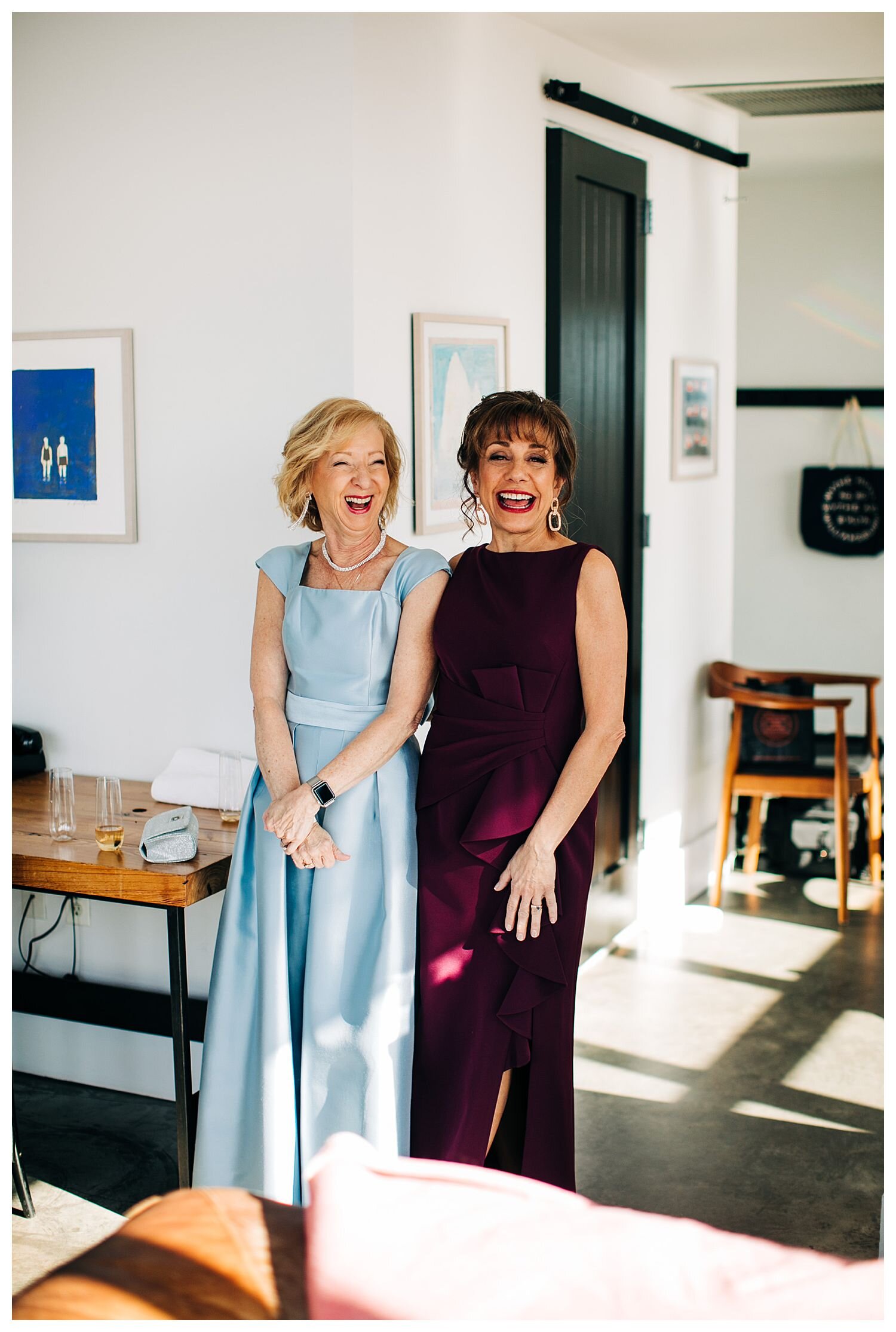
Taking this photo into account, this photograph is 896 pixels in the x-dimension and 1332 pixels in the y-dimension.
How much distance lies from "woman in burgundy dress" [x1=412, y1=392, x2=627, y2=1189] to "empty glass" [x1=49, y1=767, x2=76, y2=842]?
33.3 inches

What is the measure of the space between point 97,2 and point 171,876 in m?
1.61

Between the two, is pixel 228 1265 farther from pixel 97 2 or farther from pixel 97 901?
pixel 97 901

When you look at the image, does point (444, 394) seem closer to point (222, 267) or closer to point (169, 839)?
point (222, 267)

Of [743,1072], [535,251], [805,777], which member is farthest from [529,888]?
[805,777]

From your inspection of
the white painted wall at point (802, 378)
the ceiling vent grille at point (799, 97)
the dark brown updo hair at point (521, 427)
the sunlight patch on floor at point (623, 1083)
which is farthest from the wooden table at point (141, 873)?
the white painted wall at point (802, 378)

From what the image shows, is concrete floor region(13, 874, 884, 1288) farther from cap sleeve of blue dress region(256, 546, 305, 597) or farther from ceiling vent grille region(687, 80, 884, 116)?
ceiling vent grille region(687, 80, 884, 116)

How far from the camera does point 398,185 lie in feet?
10.5

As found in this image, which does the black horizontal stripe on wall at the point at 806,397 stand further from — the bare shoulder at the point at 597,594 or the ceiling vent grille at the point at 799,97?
the bare shoulder at the point at 597,594

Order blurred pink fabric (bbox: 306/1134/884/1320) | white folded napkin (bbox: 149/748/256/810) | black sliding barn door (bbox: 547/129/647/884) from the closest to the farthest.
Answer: blurred pink fabric (bbox: 306/1134/884/1320) → white folded napkin (bbox: 149/748/256/810) → black sliding barn door (bbox: 547/129/647/884)

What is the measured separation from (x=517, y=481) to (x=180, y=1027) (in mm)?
1311

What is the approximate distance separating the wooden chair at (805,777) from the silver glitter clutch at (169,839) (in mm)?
2797

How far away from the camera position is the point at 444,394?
3471 millimetres

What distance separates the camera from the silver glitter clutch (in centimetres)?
272

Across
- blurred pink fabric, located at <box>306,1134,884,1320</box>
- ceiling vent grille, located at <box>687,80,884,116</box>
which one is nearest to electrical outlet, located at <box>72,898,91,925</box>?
blurred pink fabric, located at <box>306,1134,884,1320</box>
